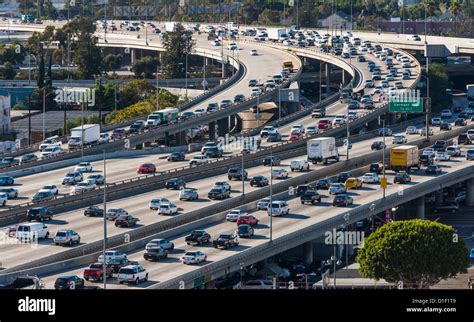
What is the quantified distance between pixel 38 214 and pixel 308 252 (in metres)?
9.25

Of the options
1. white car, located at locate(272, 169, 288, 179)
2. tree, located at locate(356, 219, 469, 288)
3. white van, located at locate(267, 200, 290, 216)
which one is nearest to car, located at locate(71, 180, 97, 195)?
white van, located at locate(267, 200, 290, 216)

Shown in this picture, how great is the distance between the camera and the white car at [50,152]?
209 feet

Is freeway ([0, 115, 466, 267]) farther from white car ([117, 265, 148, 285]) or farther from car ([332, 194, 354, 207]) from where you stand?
car ([332, 194, 354, 207])

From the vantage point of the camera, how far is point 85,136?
2660 inches

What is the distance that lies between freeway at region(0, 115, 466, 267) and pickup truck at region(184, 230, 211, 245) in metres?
2.67

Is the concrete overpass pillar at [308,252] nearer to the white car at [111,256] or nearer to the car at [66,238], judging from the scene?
the car at [66,238]

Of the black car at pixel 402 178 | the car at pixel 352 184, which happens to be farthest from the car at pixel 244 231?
the black car at pixel 402 178

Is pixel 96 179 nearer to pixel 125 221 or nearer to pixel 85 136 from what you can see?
pixel 125 221

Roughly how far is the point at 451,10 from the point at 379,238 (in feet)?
464

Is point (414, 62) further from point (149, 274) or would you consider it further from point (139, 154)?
point (149, 274)

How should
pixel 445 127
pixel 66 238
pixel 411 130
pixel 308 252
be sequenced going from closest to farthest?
pixel 66 238
pixel 308 252
pixel 411 130
pixel 445 127

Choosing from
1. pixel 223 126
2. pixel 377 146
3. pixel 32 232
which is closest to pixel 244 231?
pixel 32 232

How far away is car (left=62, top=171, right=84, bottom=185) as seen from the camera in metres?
54.7
